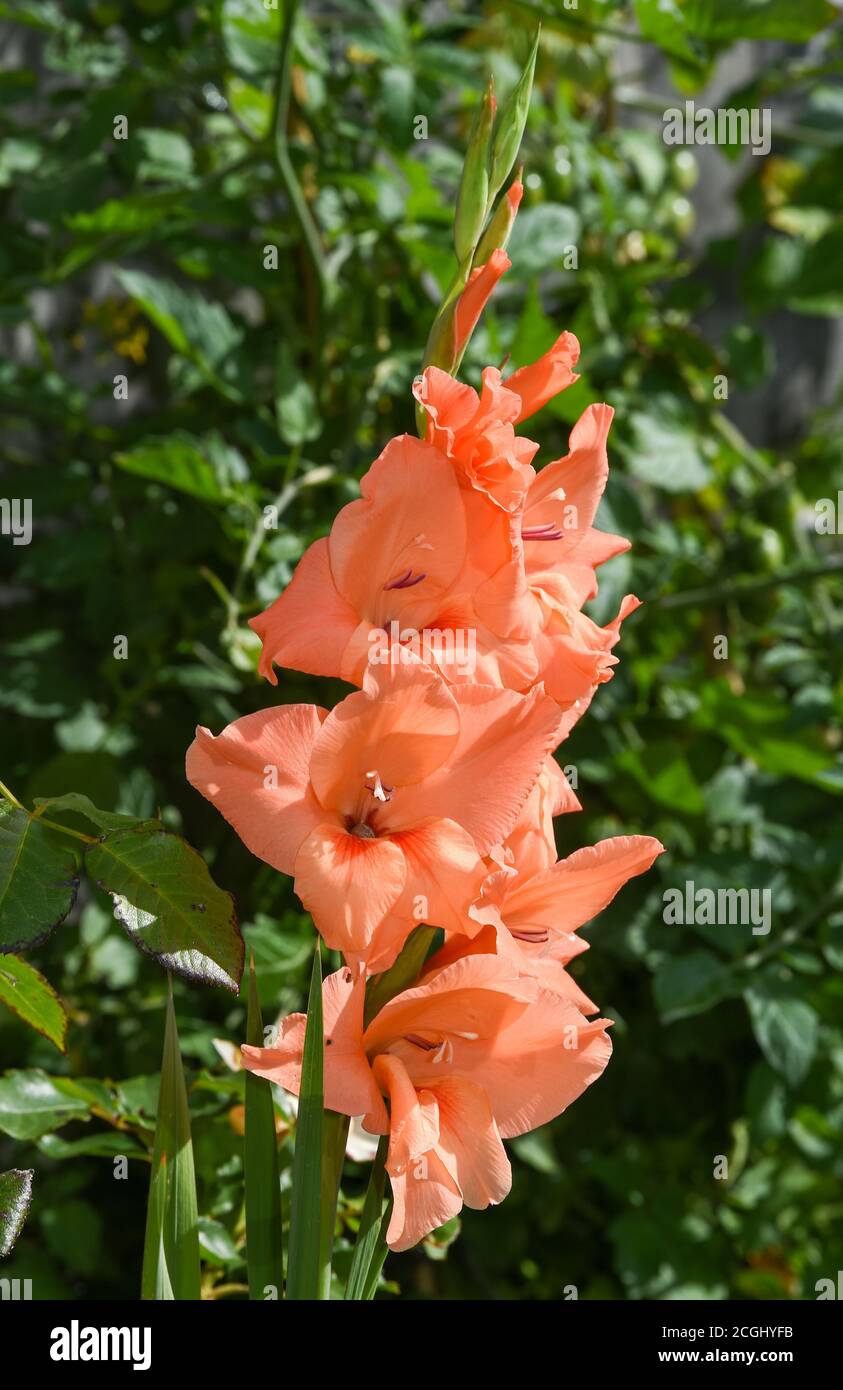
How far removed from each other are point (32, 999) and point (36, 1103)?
23cm

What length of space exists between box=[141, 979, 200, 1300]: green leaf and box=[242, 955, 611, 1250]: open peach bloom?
3.0 inches

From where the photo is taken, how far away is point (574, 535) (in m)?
0.65

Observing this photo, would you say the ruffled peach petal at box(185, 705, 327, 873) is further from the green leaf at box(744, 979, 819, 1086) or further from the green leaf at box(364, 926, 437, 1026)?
the green leaf at box(744, 979, 819, 1086)

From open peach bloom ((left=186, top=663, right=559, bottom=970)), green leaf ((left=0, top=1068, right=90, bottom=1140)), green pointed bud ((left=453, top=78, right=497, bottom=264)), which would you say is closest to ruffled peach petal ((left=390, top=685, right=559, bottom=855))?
open peach bloom ((left=186, top=663, right=559, bottom=970))

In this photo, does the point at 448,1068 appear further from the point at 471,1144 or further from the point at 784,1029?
the point at 784,1029

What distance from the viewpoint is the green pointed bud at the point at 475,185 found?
23.2 inches

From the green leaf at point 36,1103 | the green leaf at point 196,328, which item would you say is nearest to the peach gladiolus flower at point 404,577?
the green leaf at point 36,1103

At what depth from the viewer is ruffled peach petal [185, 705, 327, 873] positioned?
1.79 feet

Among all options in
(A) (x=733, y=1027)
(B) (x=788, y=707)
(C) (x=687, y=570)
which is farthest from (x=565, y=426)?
(A) (x=733, y=1027)

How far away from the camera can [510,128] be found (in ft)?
1.96

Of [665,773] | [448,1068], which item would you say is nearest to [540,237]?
[665,773]

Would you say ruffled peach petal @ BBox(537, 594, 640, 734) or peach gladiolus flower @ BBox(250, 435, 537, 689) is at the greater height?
peach gladiolus flower @ BBox(250, 435, 537, 689)
